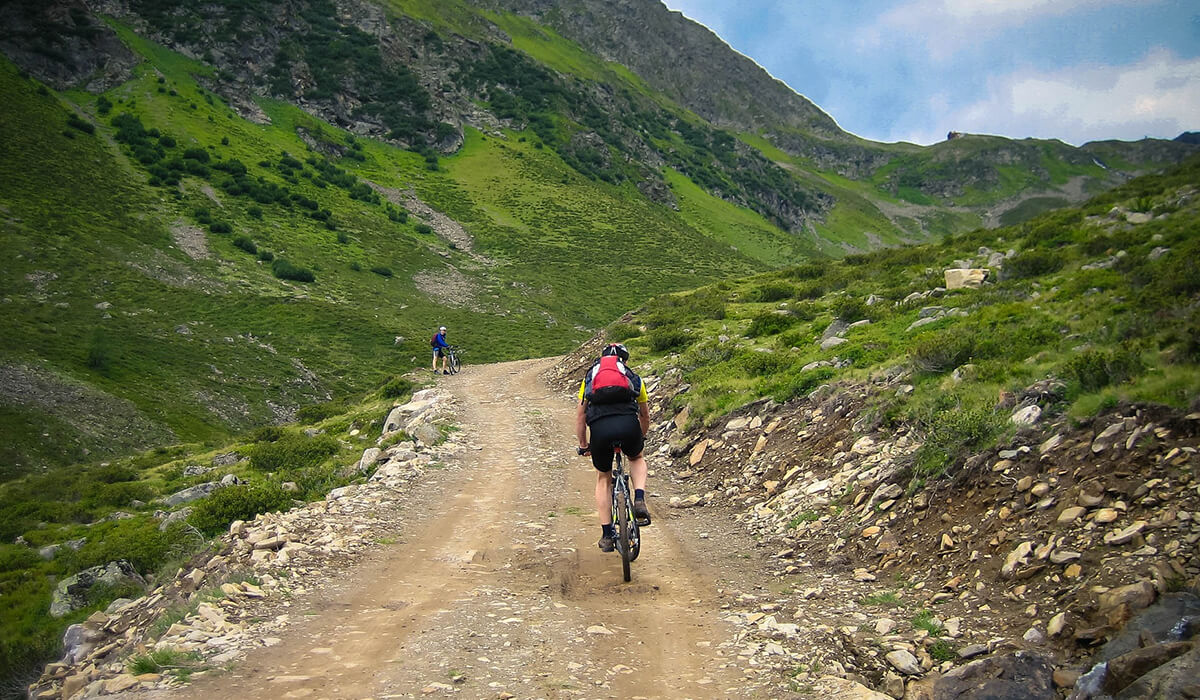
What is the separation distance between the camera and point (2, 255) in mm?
44594

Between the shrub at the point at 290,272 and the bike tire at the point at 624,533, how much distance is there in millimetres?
62923

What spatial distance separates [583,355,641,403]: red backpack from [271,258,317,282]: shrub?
205ft

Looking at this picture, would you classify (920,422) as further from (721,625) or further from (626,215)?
(626,215)

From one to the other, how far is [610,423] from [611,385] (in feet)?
1.52

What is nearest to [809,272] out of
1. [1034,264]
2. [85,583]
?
[1034,264]

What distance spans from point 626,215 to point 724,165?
271ft

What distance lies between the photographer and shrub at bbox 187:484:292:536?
12093 mm

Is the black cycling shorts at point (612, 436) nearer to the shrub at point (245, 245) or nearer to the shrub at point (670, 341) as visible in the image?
the shrub at point (670, 341)

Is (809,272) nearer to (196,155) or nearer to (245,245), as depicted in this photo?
(245,245)

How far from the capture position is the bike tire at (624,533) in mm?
7508

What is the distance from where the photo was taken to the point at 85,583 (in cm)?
1432

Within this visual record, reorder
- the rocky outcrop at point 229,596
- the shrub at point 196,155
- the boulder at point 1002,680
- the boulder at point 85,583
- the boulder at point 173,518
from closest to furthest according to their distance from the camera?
the boulder at point 1002,680, the rocky outcrop at point 229,596, the boulder at point 85,583, the boulder at point 173,518, the shrub at point 196,155

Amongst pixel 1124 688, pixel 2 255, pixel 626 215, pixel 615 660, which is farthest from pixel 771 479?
pixel 626 215

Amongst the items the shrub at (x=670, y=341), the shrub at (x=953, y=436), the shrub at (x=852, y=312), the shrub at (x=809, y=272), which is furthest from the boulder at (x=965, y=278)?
the shrub at (x=809, y=272)
